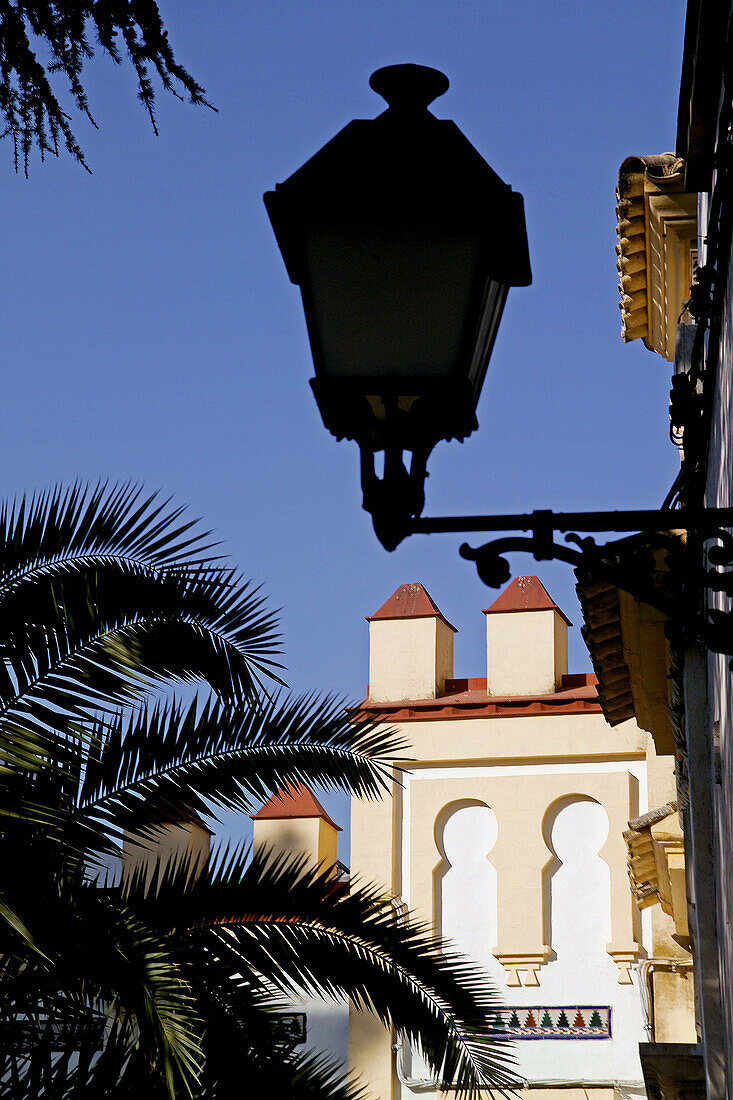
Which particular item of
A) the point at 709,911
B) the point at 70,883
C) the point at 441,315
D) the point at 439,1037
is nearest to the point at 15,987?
the point at 70,883

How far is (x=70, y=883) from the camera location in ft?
21.6

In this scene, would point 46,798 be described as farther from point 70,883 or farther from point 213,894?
point 213,894

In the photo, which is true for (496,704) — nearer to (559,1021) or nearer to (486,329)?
(559,1021)

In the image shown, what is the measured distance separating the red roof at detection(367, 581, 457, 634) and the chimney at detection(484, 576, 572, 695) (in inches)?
27.9

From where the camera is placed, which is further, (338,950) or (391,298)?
(338,950)

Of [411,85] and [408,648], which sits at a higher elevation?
[408,648]

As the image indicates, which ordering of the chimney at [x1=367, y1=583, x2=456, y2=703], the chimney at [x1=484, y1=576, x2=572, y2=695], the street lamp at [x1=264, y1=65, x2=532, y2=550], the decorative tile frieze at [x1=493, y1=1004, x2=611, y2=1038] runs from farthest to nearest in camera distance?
the chimney at [x1=367, y1=583, x2=456, y2=703] → the chimney at [x1=484, y1=576, x2=572, y2=695] → the decorative tile frieze at [x1=493, y1=1004, x2=611, y2=1038] → the street lamp at [x1=264, y1=65, x2=532, y2=550]

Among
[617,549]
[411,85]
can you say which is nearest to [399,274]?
[411,85]

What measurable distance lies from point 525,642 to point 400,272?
45.5 ft

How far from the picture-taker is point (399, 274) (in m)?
2.48

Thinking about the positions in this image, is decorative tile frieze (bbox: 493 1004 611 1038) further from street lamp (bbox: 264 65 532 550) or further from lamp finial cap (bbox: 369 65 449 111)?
lamp finial cap (bbox: 369 65 449 111)

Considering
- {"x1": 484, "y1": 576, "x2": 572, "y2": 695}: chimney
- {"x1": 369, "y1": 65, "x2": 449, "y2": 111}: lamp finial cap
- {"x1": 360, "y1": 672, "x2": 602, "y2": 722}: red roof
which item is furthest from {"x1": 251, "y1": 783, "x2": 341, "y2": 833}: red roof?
{"x1": 369, "y1": 65, "x2": 449, "y2": 111}: lamp finial cap

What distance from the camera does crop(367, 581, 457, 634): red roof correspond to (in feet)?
53.2

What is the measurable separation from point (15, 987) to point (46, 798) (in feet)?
2.86
